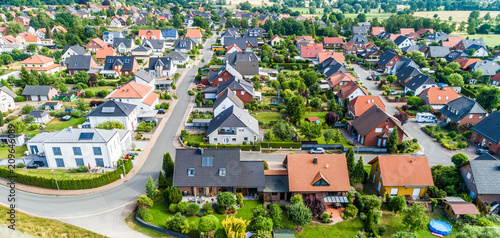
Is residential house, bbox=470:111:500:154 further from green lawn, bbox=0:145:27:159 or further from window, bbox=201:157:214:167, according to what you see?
green lawn, bbox=0:145:27:159

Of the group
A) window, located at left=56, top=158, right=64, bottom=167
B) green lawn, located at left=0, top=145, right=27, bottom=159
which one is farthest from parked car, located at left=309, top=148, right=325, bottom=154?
green lawn, located at left=0, top=145, right=27, bottom=159

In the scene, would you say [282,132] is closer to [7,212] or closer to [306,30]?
[7,212]

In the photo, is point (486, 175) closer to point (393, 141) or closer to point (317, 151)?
point (393, 141)

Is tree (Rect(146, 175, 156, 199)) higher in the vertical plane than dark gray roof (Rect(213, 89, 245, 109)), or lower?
lower

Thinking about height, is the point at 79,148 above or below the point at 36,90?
below

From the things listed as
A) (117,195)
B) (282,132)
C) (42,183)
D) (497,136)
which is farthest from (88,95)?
(497,136)

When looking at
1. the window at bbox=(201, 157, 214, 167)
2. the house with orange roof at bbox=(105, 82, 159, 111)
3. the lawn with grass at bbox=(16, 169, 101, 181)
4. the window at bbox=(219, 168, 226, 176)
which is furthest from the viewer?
the house with orange roof at bbox=(105, 82, 159, 111)

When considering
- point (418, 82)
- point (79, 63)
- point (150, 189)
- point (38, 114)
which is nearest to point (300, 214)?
point (150, 189)

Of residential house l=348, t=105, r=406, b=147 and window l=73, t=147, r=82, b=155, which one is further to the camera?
residential house l=348, t=105, r=406, b=147
